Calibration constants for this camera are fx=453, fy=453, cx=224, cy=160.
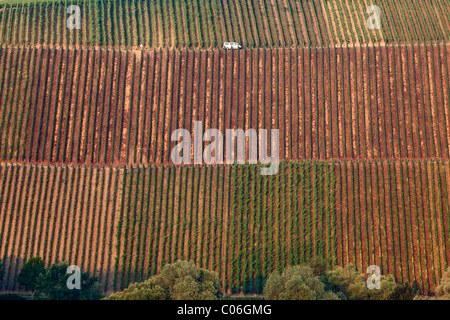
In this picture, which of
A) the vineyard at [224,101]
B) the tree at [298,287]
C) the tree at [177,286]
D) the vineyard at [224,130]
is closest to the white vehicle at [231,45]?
the vineyard at [224,130]

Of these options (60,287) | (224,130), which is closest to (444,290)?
(224,130)

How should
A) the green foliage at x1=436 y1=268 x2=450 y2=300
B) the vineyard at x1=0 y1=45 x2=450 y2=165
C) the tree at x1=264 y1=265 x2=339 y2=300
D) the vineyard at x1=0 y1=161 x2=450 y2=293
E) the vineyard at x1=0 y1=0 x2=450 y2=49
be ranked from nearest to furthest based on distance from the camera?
the tree at x1=264 y1=265 x2=339 y2=300, the green foliage at x1=436 y1=268 x2=450 y2=300, the vineyard at x1=0 y1=161 x2=450 y2=293, the vineyard at x1=0 y1=45 x2=450 y2=165, the vineyard at x1=0 y1=0 x2=450 y2=49

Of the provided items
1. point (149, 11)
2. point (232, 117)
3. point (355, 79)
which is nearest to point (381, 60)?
point (355, 79)

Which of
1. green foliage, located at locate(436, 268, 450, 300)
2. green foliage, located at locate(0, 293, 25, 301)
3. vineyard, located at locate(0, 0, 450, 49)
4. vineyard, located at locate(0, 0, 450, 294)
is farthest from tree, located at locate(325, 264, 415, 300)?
green foliage, located at locate(0, 293, 25, 301)

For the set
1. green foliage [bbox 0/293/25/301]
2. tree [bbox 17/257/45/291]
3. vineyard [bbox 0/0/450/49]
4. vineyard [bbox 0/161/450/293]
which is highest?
vineyard [bbox 0/0/450/49]

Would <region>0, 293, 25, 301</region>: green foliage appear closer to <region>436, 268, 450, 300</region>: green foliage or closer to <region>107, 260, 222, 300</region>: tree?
<region>107, 260, 222, 300</region>: tree

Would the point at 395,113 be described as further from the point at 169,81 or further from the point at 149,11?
the point at 149,11
